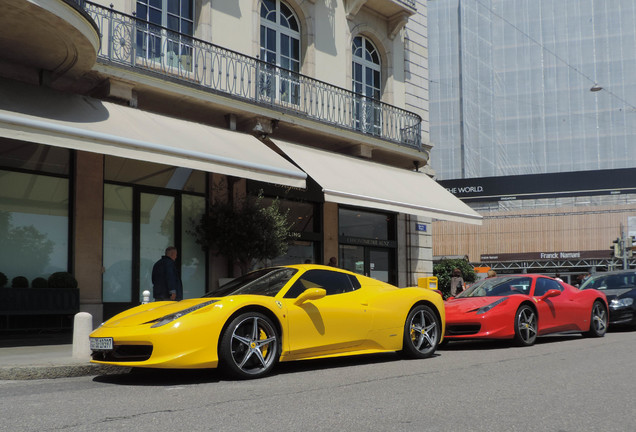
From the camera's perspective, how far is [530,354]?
9.10 m

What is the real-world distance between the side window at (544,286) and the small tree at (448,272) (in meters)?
15.7

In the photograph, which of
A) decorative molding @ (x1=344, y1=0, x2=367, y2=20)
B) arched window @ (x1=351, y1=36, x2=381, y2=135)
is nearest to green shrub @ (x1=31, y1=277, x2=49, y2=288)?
arched window @ (x1=351, y1=36, x2=381, y2=135)

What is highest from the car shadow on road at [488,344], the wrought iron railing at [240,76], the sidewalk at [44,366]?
the wrought iron railing at [240,76]

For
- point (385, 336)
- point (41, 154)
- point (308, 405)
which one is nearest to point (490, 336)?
point (385, 336)

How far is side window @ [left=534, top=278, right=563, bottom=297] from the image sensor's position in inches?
435

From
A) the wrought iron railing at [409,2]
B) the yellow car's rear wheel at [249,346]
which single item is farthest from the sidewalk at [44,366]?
the wrought iron railing at [409,2]

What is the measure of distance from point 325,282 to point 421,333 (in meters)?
1.66

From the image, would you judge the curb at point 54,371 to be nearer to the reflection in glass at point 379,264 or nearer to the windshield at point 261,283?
the windshield at point 261,283

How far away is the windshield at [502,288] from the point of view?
1095 cm

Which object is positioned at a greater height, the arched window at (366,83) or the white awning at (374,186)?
the arched window at (366,83)

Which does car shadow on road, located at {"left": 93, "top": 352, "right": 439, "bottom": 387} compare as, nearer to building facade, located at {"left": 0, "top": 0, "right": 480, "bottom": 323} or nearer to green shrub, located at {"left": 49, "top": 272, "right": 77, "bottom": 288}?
building facade, located at {"left": 0, "top": 0, "right": 480, "bottom": 323}

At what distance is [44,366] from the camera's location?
23.7 ft

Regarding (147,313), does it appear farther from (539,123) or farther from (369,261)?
(539,123)

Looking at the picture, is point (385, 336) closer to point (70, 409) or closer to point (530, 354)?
point (530, 354)
